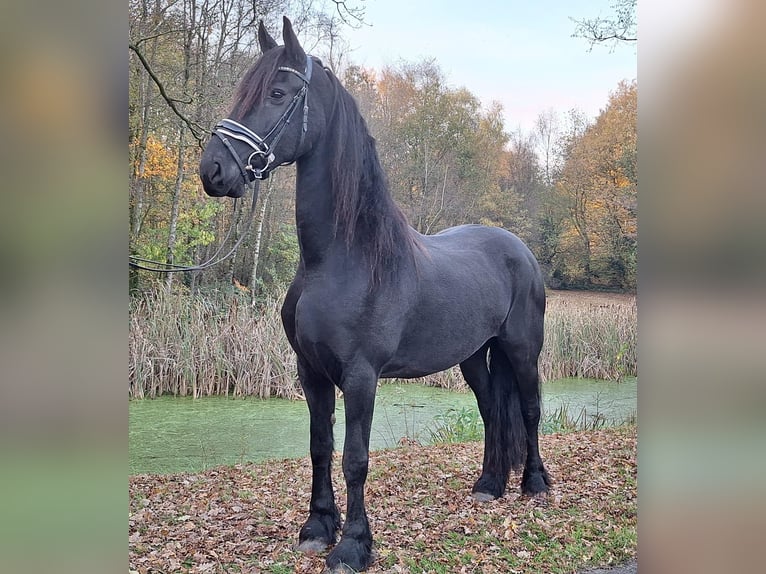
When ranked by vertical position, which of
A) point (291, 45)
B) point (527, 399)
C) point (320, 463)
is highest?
point (291, 45)

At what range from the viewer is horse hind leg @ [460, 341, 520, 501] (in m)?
3.68

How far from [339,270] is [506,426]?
170 centimetres

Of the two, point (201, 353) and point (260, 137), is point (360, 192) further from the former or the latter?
point (201, 353)

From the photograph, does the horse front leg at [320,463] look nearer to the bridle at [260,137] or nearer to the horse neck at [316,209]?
the horse neck at [316,209]

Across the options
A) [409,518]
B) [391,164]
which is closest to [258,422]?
[409,518]

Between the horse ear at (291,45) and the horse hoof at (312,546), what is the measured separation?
2162mm

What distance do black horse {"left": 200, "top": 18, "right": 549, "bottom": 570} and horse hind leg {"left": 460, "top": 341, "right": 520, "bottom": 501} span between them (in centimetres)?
51

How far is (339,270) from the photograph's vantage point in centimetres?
262

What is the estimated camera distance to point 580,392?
6.96 m

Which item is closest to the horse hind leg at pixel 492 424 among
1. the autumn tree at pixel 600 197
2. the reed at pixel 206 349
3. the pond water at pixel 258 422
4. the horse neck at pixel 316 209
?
the horse neck at pixel 316 209

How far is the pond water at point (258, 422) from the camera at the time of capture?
5.05 m
